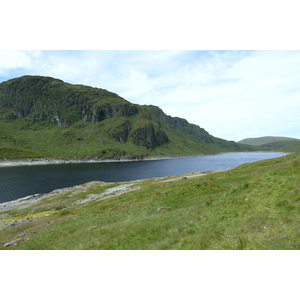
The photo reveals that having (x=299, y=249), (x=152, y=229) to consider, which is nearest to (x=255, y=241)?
(x=299, y=249)

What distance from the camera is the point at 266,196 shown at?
52.5 ft

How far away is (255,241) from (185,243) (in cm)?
409

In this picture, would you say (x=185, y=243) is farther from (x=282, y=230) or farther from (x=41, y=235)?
(x=41, y=235)

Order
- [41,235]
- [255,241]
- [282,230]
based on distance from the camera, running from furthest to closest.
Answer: [41,235] < [282,230] < [255,241]

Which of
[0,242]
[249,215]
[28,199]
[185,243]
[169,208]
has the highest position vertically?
[249,215]

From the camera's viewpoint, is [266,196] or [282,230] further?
[266,196]

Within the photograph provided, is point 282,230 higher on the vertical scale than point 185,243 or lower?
higher

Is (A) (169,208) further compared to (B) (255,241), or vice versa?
(A) (169,208)

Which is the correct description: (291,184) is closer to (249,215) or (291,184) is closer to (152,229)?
(249,215)

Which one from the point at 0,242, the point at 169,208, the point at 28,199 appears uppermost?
the point at 169,208

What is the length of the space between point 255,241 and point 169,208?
15.1 m

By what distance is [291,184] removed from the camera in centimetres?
1638

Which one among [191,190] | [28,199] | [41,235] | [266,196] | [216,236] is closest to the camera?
[216,236]

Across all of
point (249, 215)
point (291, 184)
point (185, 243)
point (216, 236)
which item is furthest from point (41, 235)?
point (291, 184)
